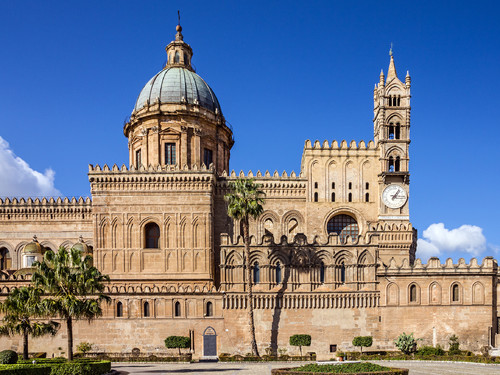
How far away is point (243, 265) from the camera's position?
4244cm

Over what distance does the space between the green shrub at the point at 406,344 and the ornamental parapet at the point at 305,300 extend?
3356 millimetres

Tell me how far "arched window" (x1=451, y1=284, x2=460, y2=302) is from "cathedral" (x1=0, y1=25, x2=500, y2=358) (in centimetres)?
8

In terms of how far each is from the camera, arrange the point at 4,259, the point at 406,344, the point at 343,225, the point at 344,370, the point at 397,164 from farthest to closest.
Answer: the point at 4,259
the point at 343,225
the point at 397,164
the point at 406,344
the point at 344,370

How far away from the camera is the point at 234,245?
42.7m

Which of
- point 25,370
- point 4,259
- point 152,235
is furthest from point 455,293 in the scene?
point 4,259

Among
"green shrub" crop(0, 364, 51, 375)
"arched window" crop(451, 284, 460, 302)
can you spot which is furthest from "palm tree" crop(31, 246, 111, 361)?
"arched window" crop(451, 284, 460, 302)

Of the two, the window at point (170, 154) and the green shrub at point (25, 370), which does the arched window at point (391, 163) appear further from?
the green shrub at point (25, 370)

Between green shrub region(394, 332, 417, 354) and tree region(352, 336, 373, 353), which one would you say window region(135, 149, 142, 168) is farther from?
green shrub region(394, 332, 417, 354)

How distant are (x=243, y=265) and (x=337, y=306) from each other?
802 cm

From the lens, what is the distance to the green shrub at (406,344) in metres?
39.3

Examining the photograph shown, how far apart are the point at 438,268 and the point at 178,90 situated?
29.4m

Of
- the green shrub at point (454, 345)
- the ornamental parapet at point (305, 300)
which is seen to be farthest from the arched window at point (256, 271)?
the green shrub at point (454, 345)

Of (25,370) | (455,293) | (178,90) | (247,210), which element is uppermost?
(178,90)

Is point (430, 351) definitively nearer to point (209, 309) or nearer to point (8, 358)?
point (209, 309)
